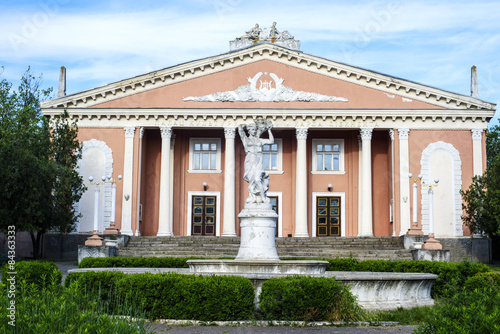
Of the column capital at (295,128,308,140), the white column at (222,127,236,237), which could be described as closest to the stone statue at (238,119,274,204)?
the white column at (222,127,236,237)

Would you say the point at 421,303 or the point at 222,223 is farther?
the point at 222,223

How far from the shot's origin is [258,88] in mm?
35906

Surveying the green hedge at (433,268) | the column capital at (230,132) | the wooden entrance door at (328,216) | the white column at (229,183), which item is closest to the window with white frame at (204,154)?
the white column at (229,183)

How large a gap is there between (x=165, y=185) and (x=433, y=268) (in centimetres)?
1910

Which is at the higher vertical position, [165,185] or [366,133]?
[366,133]

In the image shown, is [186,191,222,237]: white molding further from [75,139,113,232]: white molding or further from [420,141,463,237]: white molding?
[420,141,463,237]: white molding

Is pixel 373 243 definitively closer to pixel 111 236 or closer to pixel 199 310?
pixel 111 236

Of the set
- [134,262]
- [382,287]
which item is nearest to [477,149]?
[134,262]

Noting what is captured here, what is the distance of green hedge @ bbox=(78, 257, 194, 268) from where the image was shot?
72.1 ft

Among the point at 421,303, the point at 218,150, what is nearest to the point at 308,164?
the point at 218,150

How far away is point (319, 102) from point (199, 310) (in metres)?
25.2

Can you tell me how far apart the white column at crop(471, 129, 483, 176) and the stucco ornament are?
7.21 metres

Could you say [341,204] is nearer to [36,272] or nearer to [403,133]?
[403,133]

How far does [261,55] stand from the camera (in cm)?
3612
